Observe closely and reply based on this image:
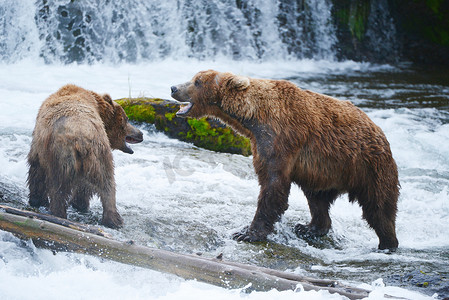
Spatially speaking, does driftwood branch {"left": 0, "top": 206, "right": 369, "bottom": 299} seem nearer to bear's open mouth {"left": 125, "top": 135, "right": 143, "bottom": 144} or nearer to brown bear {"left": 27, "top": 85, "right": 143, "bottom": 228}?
brown bear {"left": 27, "top": 85, "right": 143, "bottom": 228}

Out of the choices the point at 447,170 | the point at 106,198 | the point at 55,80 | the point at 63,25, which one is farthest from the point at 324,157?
the point at 63,25

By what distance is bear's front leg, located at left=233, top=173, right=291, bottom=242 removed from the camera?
19.5 feet

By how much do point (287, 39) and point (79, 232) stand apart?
15603 mm

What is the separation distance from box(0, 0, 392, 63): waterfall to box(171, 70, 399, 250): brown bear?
10366 millimetres

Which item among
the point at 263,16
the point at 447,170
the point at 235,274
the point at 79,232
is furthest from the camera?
the point at 263,16

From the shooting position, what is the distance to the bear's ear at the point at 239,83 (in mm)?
6184

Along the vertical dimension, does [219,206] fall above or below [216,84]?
below

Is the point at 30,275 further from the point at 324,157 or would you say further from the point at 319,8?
the point at 319,8

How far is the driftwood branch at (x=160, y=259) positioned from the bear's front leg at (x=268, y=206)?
1.85 meters

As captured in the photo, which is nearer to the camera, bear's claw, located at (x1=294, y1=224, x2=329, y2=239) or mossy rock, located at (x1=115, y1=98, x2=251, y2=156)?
bear's claw, located at (x1=294, y1=224, x2=329, y2=239)

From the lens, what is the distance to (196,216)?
20.8ft

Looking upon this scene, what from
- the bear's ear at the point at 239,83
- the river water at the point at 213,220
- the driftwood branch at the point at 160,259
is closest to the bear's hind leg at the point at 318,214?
the river water at the point at 213,220

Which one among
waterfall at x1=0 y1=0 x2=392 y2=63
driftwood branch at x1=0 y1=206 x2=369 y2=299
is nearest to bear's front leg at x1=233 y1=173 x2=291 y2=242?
driftwood branch at x1=0 y1=206 x2=369 y2=299

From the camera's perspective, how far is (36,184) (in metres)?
5.76
